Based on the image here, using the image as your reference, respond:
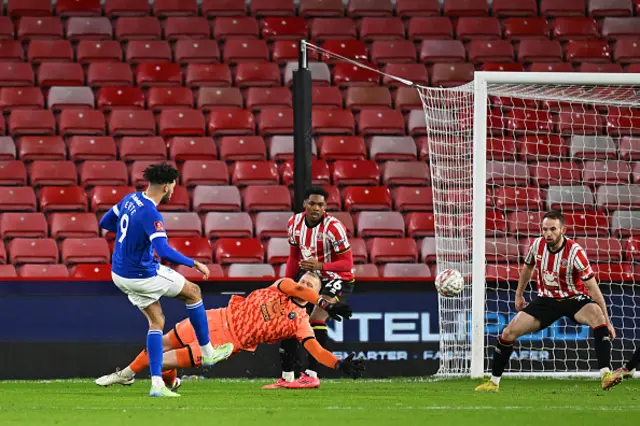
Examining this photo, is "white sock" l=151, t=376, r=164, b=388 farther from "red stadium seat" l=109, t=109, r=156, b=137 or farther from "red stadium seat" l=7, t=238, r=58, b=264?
"red stadium seat" l=109, t=109, r=156, b=137

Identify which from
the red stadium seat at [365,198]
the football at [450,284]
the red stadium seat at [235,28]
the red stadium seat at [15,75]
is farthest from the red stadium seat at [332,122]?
the football at [450,284]

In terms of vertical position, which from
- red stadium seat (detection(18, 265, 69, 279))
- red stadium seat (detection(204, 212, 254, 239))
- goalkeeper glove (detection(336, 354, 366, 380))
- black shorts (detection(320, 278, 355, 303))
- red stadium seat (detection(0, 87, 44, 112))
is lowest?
goalkeeper glove (detection(336, 354, 366, 380))

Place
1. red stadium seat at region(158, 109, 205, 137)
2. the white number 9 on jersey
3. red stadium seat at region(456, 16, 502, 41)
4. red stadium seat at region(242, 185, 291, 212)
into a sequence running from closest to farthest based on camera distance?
1. the white number 9 on jersey
2. red stadium seat at region(242, 185, 291, 212)
3. red stadium seat at region(158, 109, 205, 137)
4. red stadium seat at region(456, 16, 502, 41)

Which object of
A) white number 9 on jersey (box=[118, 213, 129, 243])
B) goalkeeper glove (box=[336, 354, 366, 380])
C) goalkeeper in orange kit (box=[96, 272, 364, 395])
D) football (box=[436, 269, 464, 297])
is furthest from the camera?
football (box=[436, 269, 464, 297])

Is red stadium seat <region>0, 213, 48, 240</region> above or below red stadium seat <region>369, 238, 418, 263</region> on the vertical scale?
above

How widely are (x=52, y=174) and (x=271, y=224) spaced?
2651mm

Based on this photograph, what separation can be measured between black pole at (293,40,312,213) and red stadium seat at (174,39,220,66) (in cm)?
483

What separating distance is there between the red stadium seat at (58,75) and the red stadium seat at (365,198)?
3.87m

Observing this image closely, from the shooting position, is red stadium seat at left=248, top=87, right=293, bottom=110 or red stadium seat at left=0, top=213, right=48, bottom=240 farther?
red stadium seat at left=248, top=87, right=293, bottom=110

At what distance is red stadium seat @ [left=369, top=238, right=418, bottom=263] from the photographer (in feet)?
42.8

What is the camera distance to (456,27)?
16219 millimetres

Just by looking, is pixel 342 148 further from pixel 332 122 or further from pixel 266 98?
pixel 266 98

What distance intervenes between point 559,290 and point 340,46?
21.5 feet

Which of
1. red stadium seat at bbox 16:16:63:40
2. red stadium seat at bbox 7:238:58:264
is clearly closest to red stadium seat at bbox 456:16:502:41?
red stadium seat at bbox 16:16:63:40
